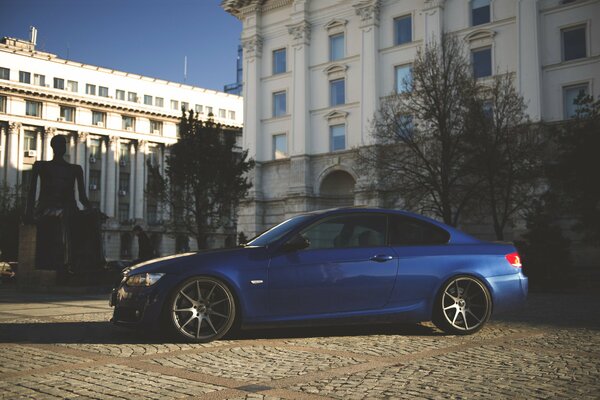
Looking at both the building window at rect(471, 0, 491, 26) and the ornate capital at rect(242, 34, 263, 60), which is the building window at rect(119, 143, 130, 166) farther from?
the building window at rect(471, 0, 491, 26)

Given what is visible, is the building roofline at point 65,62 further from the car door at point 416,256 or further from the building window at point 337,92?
the car door at point 416,256

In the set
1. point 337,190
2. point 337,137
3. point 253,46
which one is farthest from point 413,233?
point 253,46

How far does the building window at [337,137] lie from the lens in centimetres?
4309

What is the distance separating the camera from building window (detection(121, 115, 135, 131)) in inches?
2618

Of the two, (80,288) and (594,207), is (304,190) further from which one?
(80,288)

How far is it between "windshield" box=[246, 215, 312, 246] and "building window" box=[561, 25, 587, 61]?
32.8 meters

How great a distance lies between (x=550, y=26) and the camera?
3497cm

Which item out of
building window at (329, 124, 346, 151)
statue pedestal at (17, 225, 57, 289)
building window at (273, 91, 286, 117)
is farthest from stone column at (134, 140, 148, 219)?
statue pedestal at (17, 225, 57, 289)

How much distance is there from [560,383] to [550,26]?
35.4 metres

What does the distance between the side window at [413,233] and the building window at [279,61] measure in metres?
41.7

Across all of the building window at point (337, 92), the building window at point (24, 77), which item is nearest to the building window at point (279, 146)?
the building window at point (337, 92)

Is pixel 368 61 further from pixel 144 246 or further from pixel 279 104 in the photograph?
pixel 144 246

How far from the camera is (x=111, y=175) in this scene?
66000mm

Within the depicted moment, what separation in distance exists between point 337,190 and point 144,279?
1550 inches
